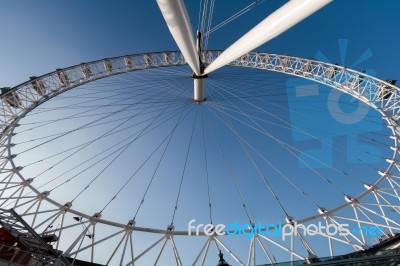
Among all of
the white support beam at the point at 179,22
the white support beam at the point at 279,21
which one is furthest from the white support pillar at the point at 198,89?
the white support beam at the point at 279,21

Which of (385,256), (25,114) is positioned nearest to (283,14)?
(385,256)

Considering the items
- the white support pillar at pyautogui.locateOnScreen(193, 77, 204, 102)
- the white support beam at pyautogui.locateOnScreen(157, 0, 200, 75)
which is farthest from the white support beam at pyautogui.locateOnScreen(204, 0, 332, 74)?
the white support pillar at pyautogui.locateOnScreen(193, 77, 204, 102)

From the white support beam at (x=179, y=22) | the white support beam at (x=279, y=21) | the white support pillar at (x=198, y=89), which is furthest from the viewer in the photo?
A: the white support pillar at (x=198, y=89)

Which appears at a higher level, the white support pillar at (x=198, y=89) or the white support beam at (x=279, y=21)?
the white support pillar at (x=198, y=89)

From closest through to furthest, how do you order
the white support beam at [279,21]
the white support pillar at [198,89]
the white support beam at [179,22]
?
1. the white support beam at [279,21]
2. the white support beam at [179,22]
3. the white support pillar at [198,89]

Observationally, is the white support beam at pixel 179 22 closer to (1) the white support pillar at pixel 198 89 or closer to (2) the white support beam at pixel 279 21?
(2) the white support beam at pixel 279 21

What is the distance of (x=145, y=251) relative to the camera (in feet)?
97.0

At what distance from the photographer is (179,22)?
14.7 meters

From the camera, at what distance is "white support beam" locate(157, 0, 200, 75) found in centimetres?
1324

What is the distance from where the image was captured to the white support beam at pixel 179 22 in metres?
13.2

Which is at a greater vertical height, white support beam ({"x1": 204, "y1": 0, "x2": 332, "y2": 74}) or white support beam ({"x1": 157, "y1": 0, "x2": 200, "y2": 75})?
white support beam ({"x1": 157, "y1": 0, "x2": 200, "y2": 75})

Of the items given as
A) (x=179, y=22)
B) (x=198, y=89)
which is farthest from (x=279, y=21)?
(x=198, y=89)

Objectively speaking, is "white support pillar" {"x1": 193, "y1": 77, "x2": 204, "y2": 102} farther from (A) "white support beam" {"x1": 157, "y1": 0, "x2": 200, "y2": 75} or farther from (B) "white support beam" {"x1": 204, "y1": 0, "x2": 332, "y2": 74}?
(B) "white support beam" {"x1": 204, "y1": 0, "x2": 332, "y2": 74}

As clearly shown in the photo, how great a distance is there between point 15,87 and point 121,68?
15.0 metres
